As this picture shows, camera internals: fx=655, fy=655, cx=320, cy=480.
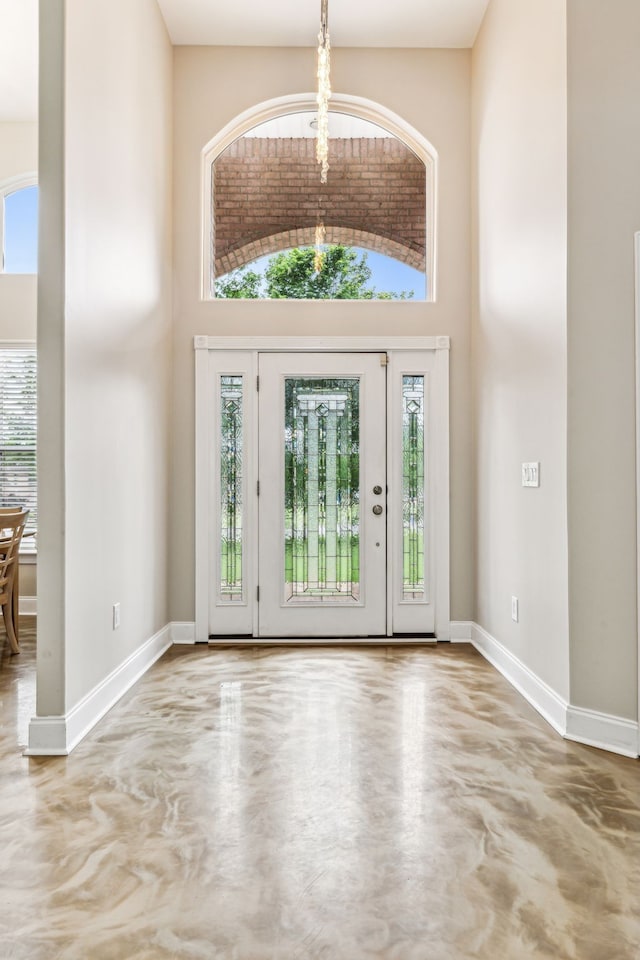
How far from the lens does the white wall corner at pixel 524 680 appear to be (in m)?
2.89

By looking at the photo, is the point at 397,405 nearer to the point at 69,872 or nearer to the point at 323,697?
the point at 323,697

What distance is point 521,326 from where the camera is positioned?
3.43 meters

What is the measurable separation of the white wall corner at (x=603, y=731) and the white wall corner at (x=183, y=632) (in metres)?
2.48

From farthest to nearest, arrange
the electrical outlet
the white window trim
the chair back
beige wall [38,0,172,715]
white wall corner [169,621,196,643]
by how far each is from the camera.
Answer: the white window trim → white wall corner [169,621,196,643] → the chair back → the electrical outlet → beige wall [38,0,172,715]

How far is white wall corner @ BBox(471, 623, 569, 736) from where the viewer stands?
2887 millimetres

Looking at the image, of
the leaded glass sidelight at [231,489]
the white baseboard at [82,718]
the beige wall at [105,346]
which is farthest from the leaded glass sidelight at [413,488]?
the white baseboard at [82,718]

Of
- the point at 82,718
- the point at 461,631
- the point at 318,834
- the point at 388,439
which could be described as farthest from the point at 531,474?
the point at 82,718

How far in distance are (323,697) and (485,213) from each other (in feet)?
10.0

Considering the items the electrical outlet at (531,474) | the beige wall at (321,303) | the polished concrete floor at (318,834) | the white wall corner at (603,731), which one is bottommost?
the polished concrete floor at (318,834)

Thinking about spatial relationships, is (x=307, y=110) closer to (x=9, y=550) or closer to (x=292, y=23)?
(x=292, y=23)

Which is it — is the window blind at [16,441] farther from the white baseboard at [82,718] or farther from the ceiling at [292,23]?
the white baseboard at [82,718]

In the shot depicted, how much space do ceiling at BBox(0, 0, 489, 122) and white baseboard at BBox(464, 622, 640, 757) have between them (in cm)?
394

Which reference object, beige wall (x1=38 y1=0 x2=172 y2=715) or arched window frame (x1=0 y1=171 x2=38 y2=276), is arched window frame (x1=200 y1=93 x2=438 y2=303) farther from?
arched window frame (x1=0 y1=171 x2=38 y2=276)

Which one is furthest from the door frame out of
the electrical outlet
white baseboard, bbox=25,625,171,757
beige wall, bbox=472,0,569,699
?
the electrical outlet
